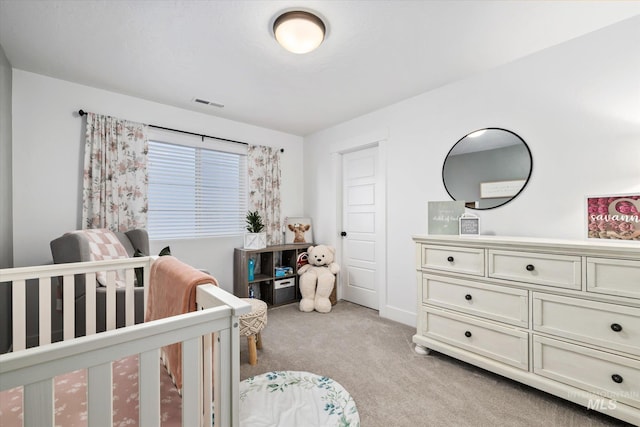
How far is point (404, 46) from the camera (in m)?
2.02

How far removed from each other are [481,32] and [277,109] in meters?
2.08

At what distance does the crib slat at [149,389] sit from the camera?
70 cm

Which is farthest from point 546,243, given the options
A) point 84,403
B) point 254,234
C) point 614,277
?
point 254,234

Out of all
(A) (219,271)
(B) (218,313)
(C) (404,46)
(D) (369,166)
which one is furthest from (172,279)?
(D) (369,166)

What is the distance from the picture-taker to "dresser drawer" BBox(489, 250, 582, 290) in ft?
5.25

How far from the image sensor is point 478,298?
6.44 feet

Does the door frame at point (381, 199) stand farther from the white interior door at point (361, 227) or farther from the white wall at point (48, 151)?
the white wall at point (48, 151)

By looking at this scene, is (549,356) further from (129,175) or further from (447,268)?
(129,175)

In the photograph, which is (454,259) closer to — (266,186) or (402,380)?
(402,380)

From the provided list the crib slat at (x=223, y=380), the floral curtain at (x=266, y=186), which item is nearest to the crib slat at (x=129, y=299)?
the crib slat at (x=223, y=380)

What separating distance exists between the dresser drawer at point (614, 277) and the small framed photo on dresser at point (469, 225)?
69cm

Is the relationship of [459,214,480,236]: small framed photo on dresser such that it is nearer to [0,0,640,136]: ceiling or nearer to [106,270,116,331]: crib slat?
[0,0,640,136]: ceiling

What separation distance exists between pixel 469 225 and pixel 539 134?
0.86 meters

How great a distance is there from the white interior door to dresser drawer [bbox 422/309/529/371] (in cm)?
105
